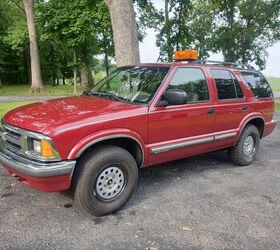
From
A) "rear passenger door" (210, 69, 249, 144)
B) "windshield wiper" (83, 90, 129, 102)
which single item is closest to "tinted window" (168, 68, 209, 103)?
"rear passenger door" (210, 69, 249, 144)

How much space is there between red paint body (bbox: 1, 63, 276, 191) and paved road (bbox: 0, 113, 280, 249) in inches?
18.2

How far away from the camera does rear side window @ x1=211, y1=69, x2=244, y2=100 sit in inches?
220

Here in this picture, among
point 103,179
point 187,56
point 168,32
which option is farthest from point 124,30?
point 168,32

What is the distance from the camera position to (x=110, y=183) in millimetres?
4191

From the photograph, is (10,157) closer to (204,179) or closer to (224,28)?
(204,179)

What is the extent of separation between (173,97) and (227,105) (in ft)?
4.88

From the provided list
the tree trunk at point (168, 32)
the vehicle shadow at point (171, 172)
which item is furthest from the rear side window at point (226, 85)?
the tree trunk at point (168, 32)

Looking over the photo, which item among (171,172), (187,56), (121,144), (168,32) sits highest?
(168,32)

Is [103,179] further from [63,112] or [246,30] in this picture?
[246,30]

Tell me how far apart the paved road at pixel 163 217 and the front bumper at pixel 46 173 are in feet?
1.47

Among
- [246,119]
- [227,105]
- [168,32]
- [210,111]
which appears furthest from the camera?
[168,32]

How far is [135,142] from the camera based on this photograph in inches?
173

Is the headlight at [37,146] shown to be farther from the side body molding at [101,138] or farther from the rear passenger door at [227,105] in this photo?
the rear passenger door at [227,105]

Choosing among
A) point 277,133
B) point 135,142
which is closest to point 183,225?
point 135,142
